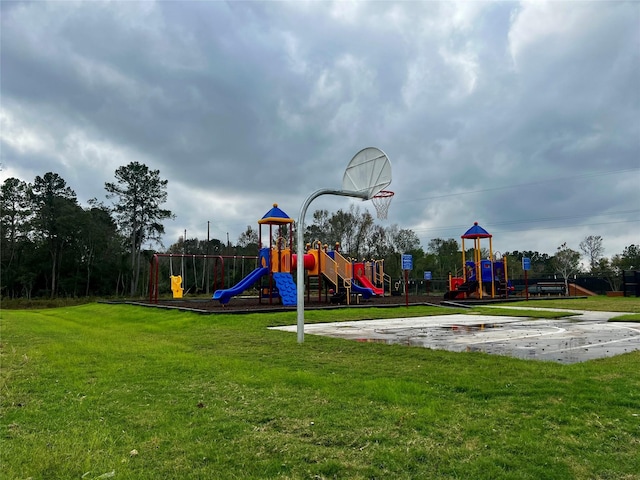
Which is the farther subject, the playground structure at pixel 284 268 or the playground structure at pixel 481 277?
the playground structure at pixel 481 277

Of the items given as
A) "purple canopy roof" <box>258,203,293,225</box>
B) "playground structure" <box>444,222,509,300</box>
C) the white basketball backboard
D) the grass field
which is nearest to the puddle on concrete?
the grass field

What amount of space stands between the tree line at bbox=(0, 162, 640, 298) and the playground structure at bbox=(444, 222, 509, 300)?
21448 millimetres

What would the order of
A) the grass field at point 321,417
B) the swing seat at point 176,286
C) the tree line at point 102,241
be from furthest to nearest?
1. the tree line at point 102,241
2. the swing seat at point 176,286
3. the grass field at point 321,417

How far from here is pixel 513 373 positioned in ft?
19.5

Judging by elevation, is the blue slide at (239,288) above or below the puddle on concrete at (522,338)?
above

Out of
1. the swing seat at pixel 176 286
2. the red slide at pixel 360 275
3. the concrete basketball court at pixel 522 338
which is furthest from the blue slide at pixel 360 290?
the swing seat at pixel 176 286

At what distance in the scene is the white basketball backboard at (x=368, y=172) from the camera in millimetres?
11703

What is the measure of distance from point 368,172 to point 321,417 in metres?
8.47

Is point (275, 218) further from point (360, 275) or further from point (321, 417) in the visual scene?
point (321, 417)

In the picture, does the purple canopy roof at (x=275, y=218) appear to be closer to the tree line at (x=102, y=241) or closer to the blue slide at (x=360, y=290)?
the blue slide at (x=360, y=290)

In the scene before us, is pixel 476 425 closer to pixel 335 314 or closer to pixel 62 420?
pixel 62 420

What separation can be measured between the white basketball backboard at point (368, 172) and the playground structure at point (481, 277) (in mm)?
18384

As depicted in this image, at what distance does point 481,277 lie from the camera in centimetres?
2873

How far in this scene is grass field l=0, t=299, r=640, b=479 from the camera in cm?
324
